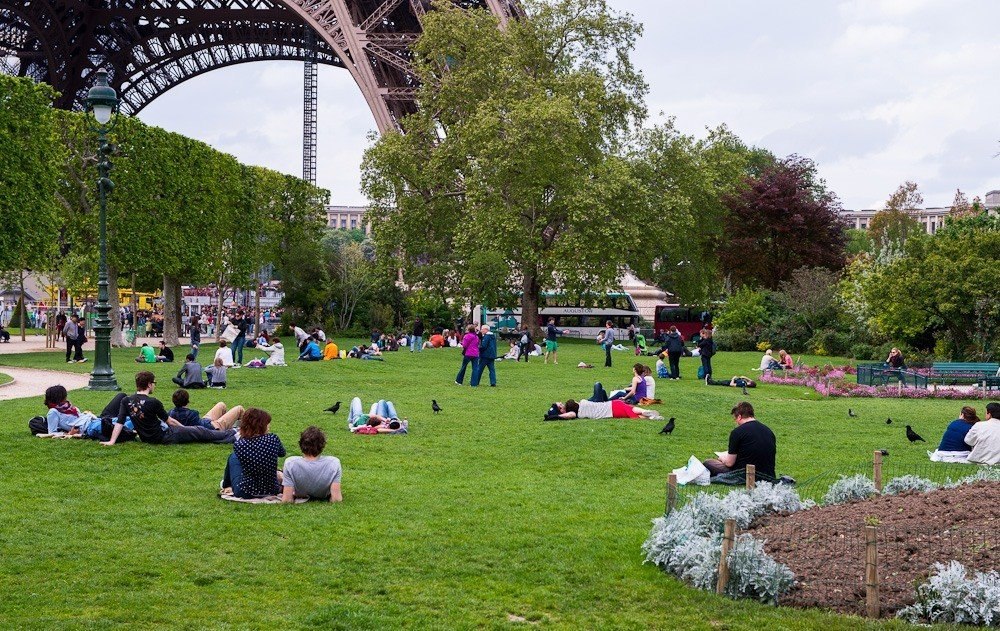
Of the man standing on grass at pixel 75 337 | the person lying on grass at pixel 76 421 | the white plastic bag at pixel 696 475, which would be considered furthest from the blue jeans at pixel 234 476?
the man standing on grass at pixel 75 337

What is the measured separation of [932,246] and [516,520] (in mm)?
29228

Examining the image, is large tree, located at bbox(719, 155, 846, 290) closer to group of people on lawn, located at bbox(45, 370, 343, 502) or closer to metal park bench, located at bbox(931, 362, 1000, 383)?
metal park bench, located at bbox(931, 362, 1000, 383)

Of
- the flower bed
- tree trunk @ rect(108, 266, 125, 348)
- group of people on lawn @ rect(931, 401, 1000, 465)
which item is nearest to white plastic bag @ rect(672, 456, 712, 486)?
group of people on lawn @ rect(931, 401, 1000, 465)

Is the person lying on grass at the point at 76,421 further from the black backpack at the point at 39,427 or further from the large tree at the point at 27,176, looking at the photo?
the large tree at the point at 27,176

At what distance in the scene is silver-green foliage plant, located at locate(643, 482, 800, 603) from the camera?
24.3 feet

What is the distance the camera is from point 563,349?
48156 millimetres

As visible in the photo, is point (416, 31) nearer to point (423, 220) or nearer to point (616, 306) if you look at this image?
point (423, 220)

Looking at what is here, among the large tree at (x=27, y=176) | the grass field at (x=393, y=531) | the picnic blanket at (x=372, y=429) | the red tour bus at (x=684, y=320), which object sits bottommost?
the grass field at (x=393, y=531)

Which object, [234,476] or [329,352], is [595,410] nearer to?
[234,476]

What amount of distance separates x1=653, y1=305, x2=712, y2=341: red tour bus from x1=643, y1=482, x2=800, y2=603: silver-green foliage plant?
159ft

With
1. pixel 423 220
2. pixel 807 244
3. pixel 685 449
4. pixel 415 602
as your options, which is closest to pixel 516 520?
pixel 415 602

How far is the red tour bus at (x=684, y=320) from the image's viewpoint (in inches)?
2283

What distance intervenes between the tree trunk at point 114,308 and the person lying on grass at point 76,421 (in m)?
24.5

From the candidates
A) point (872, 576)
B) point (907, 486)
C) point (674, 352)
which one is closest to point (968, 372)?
point (674, 352)
